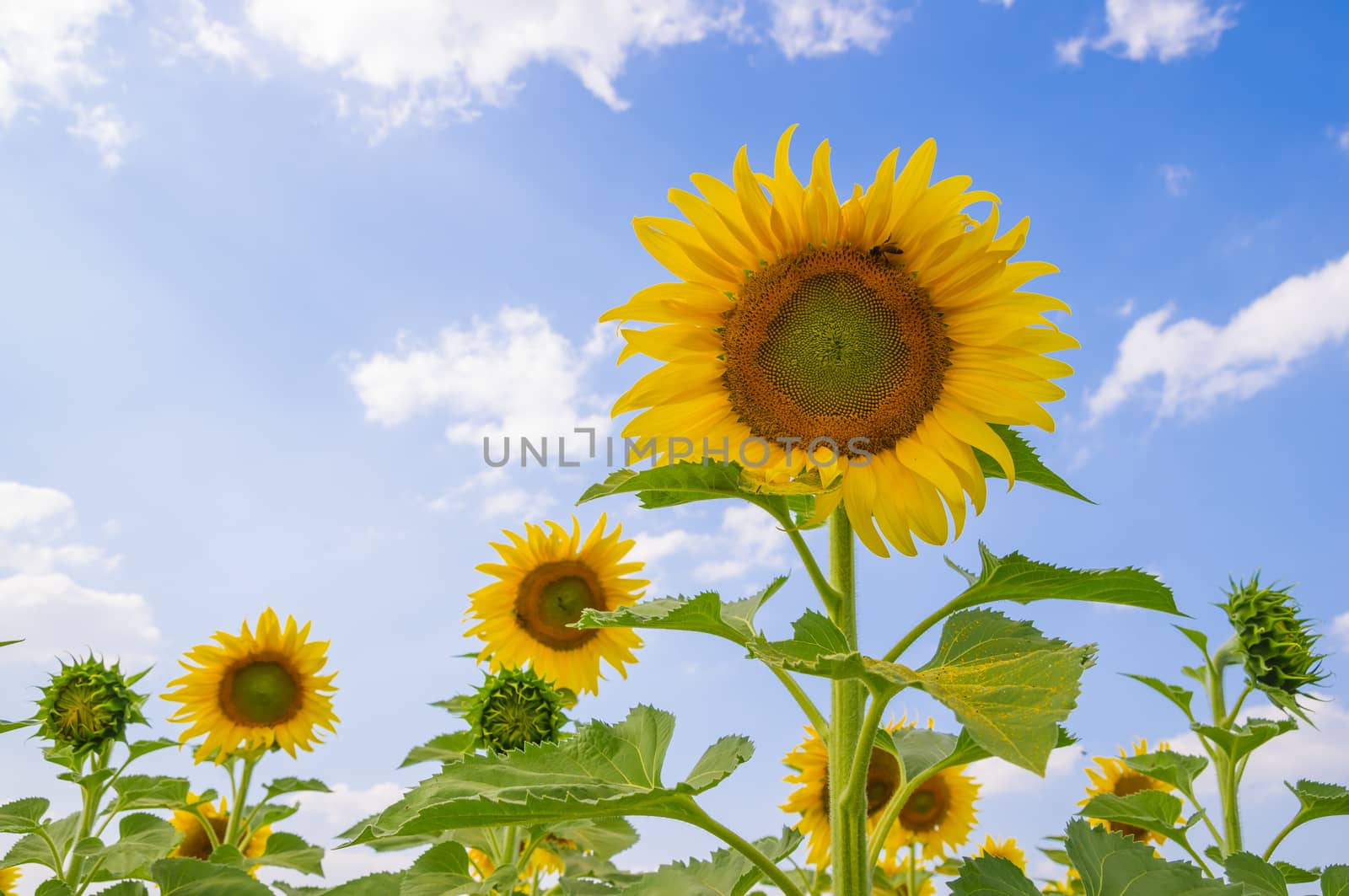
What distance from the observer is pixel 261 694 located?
18.5ft

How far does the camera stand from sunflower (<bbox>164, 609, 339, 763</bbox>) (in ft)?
18.4

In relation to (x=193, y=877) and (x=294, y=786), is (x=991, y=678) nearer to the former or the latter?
(x=193, y=877)

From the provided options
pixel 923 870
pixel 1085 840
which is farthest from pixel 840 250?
pixel 923 870

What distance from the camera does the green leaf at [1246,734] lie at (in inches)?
144

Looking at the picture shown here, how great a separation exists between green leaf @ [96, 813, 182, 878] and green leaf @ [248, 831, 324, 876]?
1.44 feet

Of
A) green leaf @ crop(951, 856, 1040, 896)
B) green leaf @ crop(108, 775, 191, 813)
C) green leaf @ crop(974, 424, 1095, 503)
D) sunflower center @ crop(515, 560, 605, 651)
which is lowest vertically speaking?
green leaf @ crop(951, 856, 1040, 896)

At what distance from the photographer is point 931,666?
7.36ft

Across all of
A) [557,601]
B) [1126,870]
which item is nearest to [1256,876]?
[1126,870]

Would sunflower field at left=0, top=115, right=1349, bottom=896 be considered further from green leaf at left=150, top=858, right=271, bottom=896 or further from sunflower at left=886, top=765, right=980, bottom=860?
sunflower at left=886, top=765, right=980, bottom=860

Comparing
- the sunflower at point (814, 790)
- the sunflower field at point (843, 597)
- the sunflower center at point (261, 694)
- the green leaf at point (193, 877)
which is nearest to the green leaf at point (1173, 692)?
the sunflower field at point (843, 597)

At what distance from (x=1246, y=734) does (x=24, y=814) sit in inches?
188

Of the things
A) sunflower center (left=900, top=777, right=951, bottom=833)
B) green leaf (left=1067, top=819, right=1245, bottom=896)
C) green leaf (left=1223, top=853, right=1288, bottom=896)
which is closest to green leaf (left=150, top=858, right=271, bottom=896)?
green leaf (left=1067, top=819, right=1245, bottom=896)

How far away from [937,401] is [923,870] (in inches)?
156

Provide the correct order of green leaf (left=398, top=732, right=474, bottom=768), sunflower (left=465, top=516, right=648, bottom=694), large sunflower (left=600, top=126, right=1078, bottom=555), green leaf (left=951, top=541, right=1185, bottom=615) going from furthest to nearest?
sunflower (left=465, top=516, right=648, bottom=694)
green leaf (left=398, top=732, right=474, bottom=768)
large sunflower (left=600, top=126, right=1078, bottom=555)
green leaf (left=951, top=541, right=1185, bottom=615)
